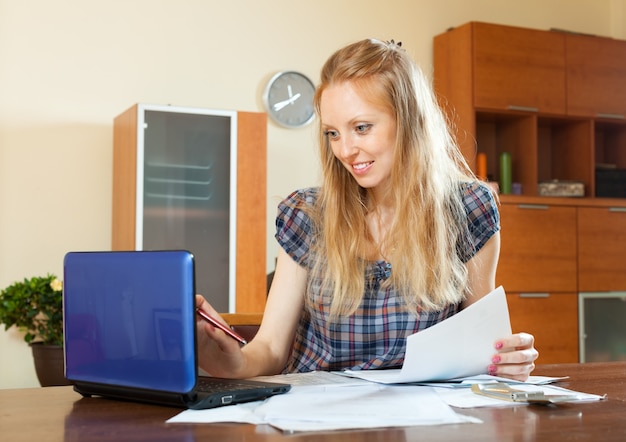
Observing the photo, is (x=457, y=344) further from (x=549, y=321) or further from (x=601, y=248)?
(x=601, y=248)

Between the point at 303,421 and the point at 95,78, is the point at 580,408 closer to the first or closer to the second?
the point at 303,421

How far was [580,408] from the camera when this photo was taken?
114 centimetres

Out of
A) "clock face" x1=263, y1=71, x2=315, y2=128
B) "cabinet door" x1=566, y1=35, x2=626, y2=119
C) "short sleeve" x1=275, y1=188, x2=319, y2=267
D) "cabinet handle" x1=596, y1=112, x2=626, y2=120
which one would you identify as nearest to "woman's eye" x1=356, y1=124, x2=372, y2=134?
"short sleeve" x1=275, y1=188, x2=319, y2=267

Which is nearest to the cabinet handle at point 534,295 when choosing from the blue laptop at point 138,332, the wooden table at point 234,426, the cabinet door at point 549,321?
the cabinet door at point 549,321

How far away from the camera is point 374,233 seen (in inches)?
71.8

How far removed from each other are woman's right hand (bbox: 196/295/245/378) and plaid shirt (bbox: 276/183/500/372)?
0.27 m

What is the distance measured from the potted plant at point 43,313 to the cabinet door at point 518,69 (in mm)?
2425

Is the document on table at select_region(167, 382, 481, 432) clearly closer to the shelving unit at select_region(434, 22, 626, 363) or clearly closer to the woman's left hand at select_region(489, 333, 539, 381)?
the woman's left hand at select_region(489, 333, 539, 381)

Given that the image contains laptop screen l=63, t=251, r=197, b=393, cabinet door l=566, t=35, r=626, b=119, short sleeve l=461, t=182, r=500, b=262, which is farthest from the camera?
cabinet door l=566, t=35, r=626, b=119

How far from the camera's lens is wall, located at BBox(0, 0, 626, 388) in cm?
414

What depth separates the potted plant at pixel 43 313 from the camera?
3.74m

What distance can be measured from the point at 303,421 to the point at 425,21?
4357 millimetres

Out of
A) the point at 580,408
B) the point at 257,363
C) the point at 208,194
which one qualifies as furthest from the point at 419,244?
the point at 208,194

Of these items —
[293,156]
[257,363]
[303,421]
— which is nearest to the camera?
[303,421]
